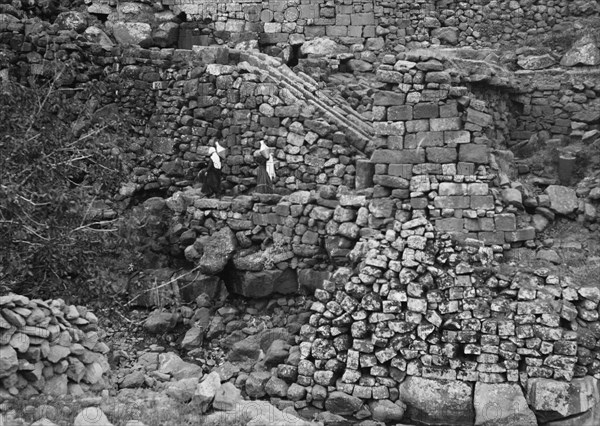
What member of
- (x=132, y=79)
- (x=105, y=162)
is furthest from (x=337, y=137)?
(x=132, y=79)

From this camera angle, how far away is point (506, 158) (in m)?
15.5

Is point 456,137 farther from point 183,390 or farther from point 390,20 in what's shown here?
point 390,20

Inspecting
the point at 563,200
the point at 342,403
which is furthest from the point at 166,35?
the point at 342,403

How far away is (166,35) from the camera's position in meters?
20.8

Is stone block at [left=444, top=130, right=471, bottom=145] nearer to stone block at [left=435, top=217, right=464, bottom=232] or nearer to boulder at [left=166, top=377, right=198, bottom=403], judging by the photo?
stone block at [left=435, top=217, right=464, bottom=232]

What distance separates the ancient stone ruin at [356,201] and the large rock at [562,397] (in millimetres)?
25

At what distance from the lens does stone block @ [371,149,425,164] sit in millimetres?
14867

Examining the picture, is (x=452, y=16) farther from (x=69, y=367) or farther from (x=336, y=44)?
(x=69, y=367)

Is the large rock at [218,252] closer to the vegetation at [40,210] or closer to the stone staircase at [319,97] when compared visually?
the vegetation at [40,210]

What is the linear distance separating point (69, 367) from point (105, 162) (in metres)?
3.97

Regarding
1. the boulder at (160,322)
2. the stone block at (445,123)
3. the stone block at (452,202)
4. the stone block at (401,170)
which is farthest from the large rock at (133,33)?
the stone block at (452,202)

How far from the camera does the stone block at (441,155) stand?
14730 millimetres

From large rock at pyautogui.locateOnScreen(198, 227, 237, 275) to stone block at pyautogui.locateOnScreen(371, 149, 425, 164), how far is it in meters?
3.04

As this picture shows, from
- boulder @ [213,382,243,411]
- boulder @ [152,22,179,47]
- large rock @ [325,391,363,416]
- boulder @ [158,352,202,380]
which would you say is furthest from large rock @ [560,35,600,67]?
boulder @ [213,382,243,411]
